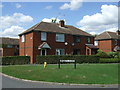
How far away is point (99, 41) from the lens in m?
49.8

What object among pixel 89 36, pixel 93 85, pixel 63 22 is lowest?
pixel 93 85

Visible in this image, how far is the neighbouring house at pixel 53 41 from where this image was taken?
30438mm

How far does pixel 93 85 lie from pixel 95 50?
91.3 ft

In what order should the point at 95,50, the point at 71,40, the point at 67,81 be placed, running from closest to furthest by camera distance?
the point at 67,81, the point at 71,40, the point at 95,50

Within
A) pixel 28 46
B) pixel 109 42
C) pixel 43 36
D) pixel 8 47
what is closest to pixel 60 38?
pixel 43 36

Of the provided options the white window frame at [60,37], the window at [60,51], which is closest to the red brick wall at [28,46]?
the white window frame at [60,37]

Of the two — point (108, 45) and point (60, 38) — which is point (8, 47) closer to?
point (60, 38)

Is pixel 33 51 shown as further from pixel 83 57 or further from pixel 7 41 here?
pixel 7 41

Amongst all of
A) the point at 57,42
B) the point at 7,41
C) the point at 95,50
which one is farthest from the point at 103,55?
the point at 7,41

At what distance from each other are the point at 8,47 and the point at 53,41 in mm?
19686

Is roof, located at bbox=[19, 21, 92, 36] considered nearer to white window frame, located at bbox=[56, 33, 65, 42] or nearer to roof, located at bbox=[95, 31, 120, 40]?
white window frame, located at bbox=[56, 33, 65, 42]

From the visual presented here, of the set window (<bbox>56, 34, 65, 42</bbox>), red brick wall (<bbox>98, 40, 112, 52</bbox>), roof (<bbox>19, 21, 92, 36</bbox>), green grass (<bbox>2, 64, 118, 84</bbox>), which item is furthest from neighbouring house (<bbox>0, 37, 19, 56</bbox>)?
green grass (<bbox>2, 64, 118, 84</bbox>)

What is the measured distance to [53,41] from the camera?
32469 millimetres

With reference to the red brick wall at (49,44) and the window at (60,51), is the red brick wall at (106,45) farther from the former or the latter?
the window at (60,51)
